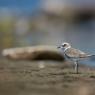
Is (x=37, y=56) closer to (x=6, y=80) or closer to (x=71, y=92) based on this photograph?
(x=6, y=80)

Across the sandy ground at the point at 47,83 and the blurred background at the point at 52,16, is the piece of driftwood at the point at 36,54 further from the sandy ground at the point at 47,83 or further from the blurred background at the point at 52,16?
the blurred background at the point at 52,16

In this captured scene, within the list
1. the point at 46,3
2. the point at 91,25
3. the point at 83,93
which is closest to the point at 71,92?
the point at 83,93

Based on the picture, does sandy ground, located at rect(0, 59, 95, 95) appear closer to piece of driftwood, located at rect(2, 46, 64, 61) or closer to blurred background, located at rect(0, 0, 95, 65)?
piece of driftwood, located at rect(2, 46, 64, 61)

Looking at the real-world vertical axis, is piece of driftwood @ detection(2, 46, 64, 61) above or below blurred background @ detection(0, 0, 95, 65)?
below

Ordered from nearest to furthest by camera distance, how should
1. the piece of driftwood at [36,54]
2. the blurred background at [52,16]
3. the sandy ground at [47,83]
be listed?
the sandy ground at [47,83] → the piece of driftwood at [36,54] → the blurred background at [52,16]

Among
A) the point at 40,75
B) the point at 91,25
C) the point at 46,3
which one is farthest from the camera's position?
the point at 46,3

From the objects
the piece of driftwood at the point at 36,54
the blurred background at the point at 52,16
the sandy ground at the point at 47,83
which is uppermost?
the blurred background at the point at 52,16

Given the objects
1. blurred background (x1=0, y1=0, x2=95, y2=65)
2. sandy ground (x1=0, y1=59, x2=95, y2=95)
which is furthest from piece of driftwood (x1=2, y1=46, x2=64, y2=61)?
blurred background (x1=0, y1=0, x2=95, y2=65)

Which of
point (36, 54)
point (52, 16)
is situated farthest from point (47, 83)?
point (52, 16)

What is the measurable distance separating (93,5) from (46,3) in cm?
356

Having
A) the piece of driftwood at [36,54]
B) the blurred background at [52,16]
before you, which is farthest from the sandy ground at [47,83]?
the blurred background at [52,16]

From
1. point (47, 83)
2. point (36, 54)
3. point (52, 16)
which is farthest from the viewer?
point (52, 16)

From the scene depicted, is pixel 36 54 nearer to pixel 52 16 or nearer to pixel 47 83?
pixel 47 83

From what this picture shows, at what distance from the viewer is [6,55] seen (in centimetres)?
1265
